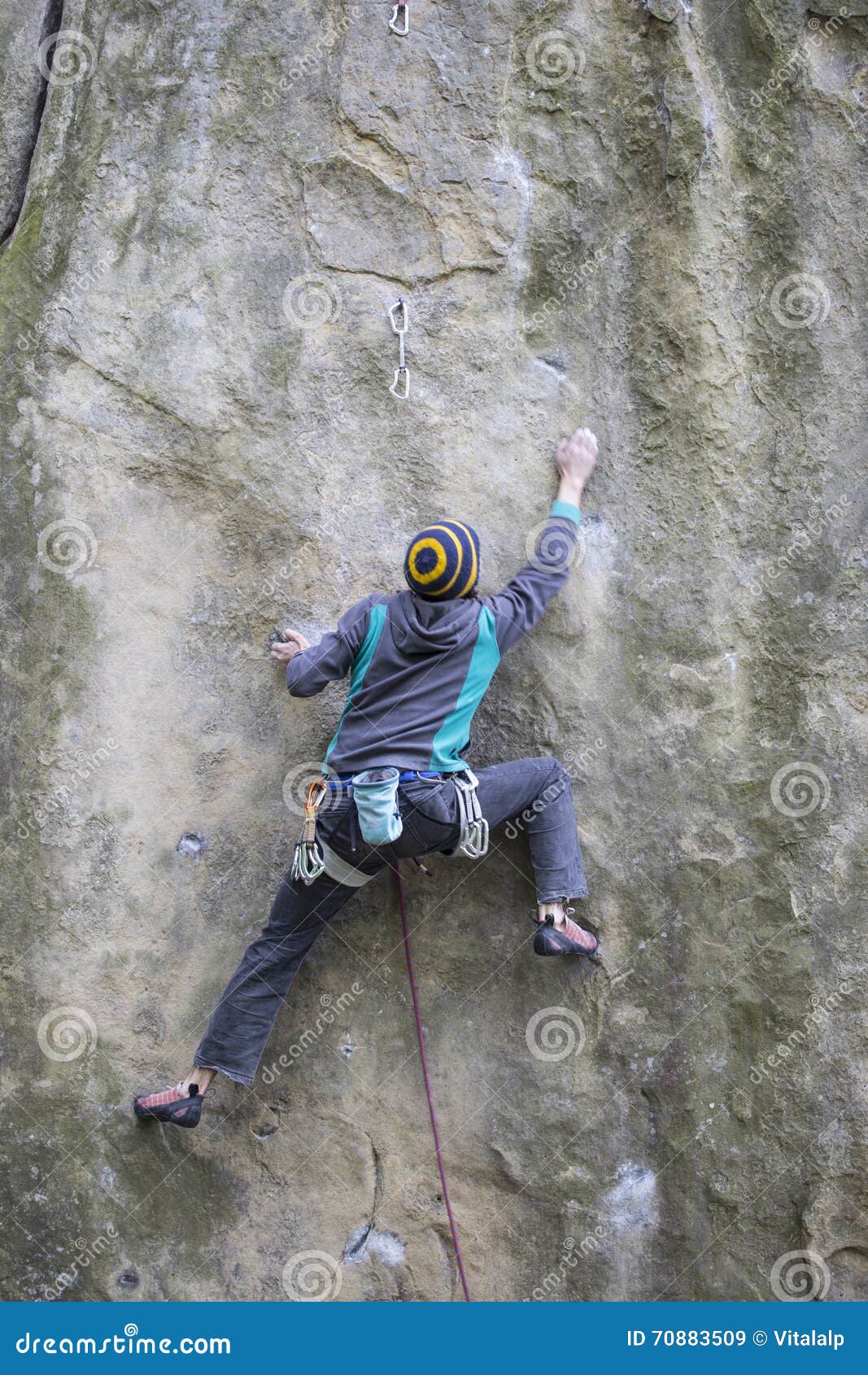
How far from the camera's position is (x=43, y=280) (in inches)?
202

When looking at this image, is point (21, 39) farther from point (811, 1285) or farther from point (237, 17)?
point (811, 1285)

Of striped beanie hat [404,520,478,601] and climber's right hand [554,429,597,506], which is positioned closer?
striped beanie hat [404,520,478,601]

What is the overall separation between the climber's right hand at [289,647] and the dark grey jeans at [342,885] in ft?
2.23

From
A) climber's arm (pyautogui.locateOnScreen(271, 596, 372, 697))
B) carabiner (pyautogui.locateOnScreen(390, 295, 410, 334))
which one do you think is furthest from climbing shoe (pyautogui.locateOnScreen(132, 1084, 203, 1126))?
carabiner (pyautogui.locateOnScreen(390, 295, 410, 334))

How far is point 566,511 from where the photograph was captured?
495 centimetres

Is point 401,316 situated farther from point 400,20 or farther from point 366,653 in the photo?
point 366,653

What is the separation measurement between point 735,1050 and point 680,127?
359 centimetres

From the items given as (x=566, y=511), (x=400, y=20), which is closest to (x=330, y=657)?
(x=566, y=511)

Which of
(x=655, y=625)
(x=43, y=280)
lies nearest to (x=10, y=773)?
(x=43, y=280)

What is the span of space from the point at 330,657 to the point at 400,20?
2.63 m

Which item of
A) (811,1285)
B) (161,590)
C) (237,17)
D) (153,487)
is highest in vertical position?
(237,17)

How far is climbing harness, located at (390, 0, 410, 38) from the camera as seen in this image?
512cm

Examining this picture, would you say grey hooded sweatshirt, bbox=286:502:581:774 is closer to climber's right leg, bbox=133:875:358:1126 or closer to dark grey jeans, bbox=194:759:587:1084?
dark grey jeans, bbox=194:759:587:1084

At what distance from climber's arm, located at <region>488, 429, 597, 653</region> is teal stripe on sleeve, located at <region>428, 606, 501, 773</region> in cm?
6
